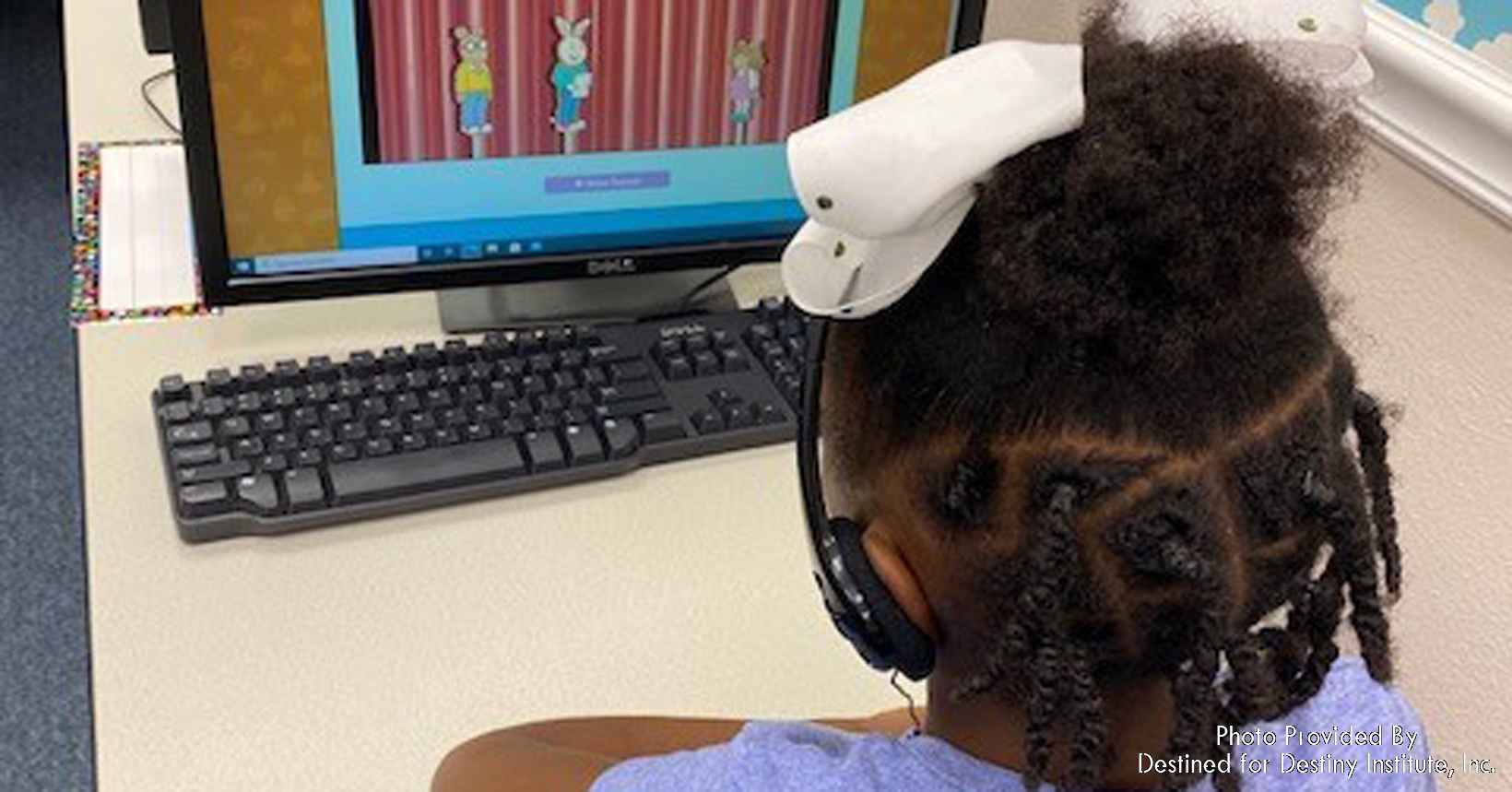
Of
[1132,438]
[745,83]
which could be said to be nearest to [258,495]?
[745,83]

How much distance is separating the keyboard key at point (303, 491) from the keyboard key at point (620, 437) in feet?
0.61

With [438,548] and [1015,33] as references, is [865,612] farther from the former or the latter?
[1015,33]

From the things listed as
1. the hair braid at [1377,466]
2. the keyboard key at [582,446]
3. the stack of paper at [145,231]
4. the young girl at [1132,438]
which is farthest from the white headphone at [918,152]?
the stack of paper at [145,231]

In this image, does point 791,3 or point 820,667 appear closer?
point 820,667

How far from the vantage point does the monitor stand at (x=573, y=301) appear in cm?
115

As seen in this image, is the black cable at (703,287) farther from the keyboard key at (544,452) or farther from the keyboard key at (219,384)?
the keyboard key at (219,384)

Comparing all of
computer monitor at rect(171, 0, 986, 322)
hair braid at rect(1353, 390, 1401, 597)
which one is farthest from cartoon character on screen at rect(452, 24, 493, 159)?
hair braid at rect(1353, 390, 1401, 597)

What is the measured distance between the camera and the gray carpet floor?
1694 millimetres

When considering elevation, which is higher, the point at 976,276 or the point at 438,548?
the point at 976,276

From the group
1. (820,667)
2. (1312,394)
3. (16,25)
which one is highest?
(1312,394)

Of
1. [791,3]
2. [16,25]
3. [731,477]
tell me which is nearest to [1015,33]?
[791,3]

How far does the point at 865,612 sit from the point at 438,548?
0.39 meters

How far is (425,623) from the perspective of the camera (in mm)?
890

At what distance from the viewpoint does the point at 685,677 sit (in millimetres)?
879
